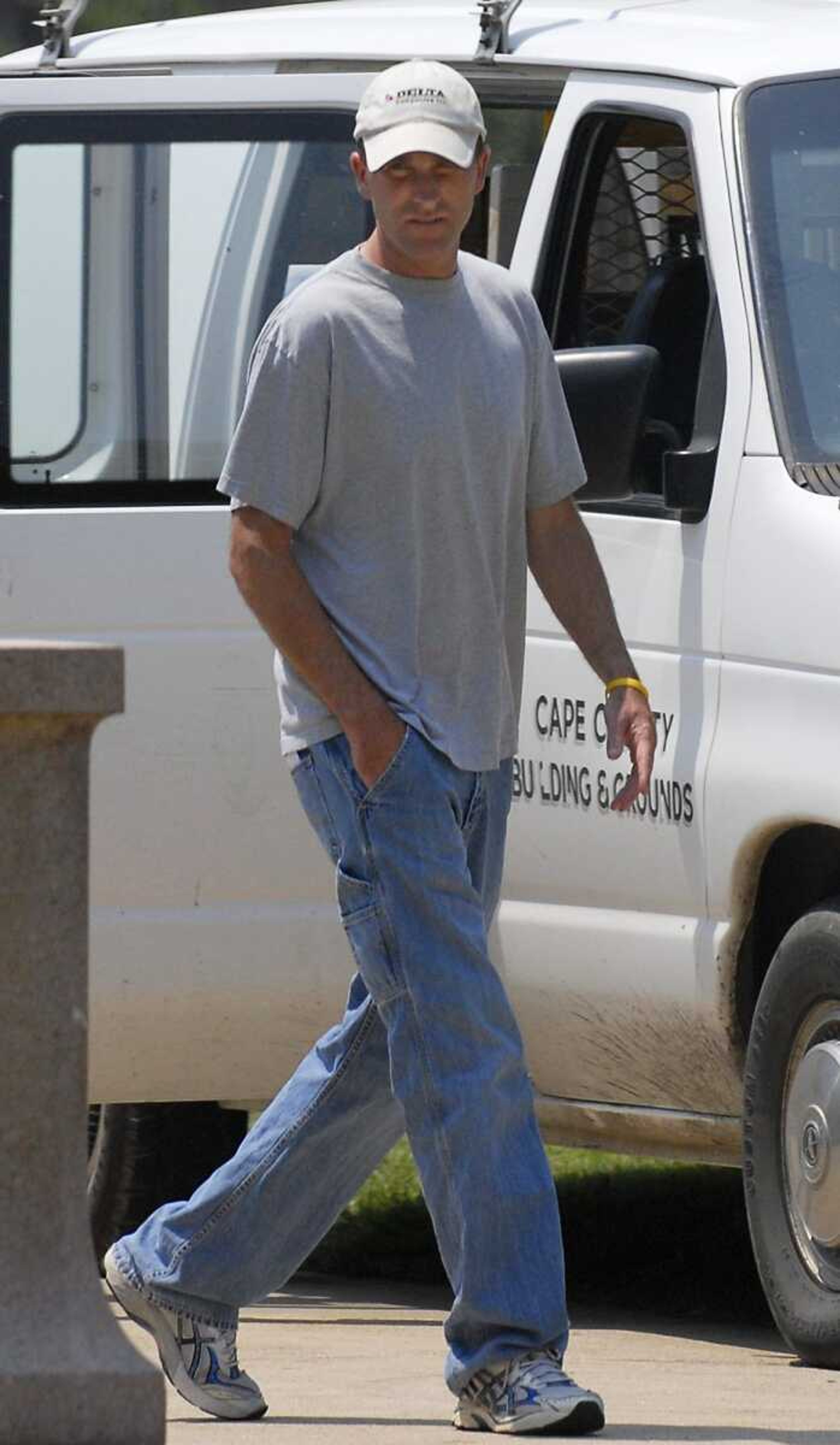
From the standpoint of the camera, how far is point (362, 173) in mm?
4492

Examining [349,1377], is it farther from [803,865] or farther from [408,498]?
[408,498]

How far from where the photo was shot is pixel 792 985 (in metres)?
5.24

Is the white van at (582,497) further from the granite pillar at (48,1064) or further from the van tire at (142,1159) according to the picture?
the granite pillar at (48,1064)

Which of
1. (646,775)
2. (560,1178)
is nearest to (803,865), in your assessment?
(646,775)

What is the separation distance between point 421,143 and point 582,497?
4.08 feet

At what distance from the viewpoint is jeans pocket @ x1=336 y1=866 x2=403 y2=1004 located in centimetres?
439

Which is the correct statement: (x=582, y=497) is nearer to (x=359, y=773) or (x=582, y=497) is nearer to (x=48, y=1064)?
(x=359, y=773)

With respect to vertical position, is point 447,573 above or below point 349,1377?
above

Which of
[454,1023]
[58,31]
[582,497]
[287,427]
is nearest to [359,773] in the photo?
[454,1023]

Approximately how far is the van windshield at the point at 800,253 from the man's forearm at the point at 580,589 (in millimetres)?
693

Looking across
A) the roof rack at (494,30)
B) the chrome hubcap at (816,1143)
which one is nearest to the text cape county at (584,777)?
the chrome hubcap at (816,1143)

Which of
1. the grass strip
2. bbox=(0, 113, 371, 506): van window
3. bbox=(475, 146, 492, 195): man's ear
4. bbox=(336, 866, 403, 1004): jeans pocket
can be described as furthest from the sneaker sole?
bbox=(0, 113, 371, 506): van window

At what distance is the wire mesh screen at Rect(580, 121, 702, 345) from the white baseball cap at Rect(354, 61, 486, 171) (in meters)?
1.42

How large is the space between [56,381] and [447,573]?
5.41 ft
